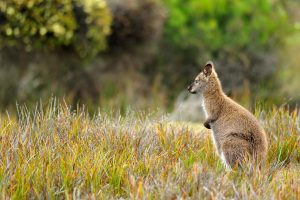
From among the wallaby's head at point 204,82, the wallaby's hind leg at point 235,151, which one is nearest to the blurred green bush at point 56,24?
the wallaby's head at point 204,82

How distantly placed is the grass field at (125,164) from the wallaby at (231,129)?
170mm

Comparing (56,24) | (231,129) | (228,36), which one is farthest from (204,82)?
(228,36)

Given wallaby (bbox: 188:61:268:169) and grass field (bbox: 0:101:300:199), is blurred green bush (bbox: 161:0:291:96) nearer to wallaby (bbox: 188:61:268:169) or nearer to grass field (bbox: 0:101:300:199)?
grass field (bbox: 0:101:300:199)

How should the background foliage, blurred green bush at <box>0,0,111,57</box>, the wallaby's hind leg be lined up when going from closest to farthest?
the wallaby's hind leg → blurred green bush at <box>0,0,111,57</box> → the background foliage

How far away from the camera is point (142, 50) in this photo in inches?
614

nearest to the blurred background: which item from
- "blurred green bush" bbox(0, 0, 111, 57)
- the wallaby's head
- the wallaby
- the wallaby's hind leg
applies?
"blurred green bush" bbox(0, 0, 111, 57)

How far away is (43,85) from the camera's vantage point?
14680 millimetres

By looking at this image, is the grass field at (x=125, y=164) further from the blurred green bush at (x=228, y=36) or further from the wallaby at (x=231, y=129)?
the blurred green bush at (x=228, y=36)

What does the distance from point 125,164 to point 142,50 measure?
8755 millimetres

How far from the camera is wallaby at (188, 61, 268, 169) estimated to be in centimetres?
739

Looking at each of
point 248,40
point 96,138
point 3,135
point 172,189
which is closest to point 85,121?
point 96,138

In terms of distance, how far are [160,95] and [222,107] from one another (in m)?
7.53

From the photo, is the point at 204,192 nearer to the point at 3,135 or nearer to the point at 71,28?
the point at 3,135

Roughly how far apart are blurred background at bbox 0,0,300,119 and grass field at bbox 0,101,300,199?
13.8 ft
